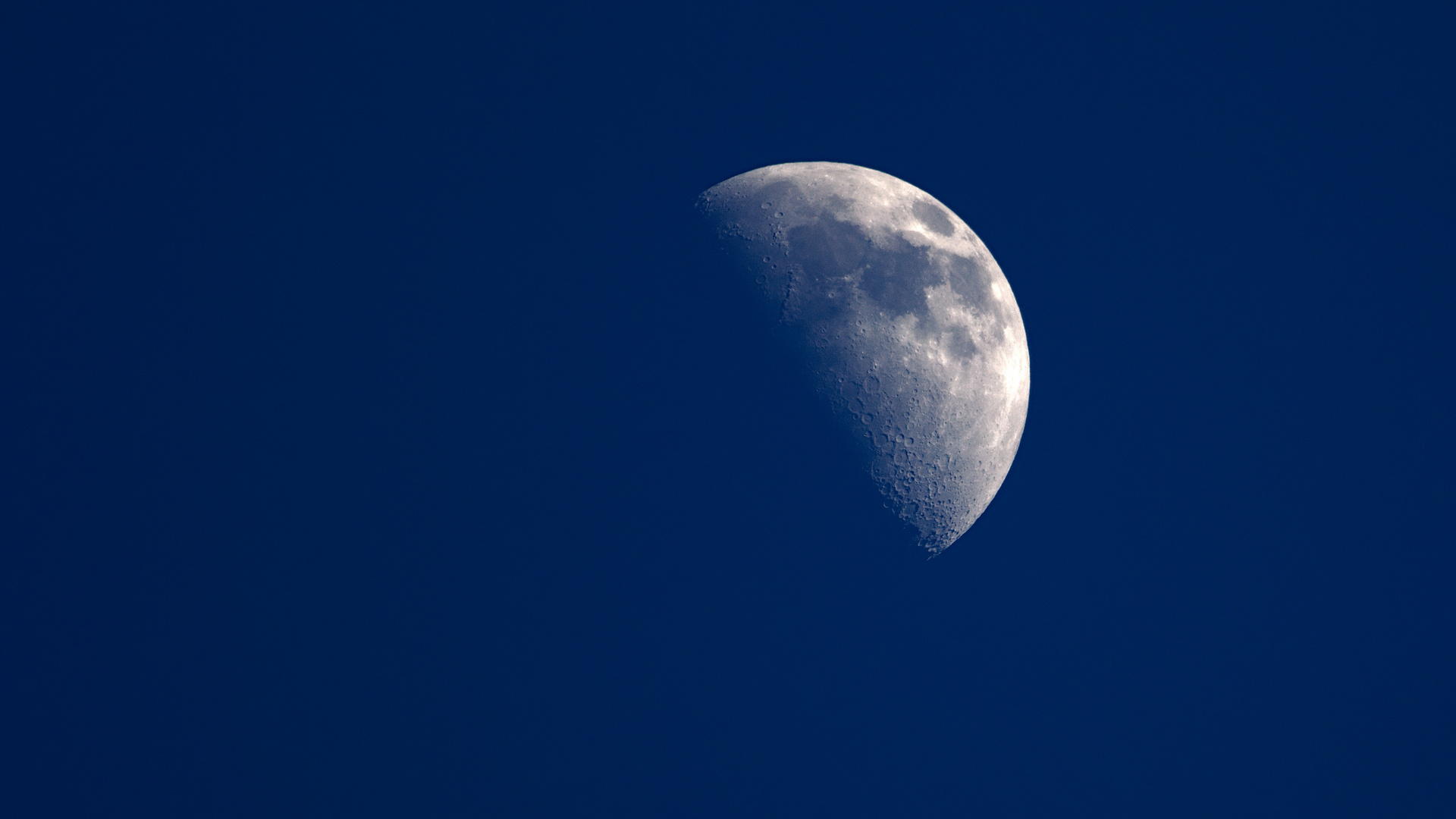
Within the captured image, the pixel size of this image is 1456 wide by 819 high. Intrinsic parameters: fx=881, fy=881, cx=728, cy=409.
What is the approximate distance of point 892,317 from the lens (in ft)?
25.8

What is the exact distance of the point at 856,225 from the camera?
8109 millimetres

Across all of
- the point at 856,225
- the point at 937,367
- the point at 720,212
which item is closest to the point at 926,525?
the point at 937,367

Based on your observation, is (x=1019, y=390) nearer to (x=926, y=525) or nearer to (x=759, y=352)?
(x=926, y=525)

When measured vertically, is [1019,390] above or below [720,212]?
above

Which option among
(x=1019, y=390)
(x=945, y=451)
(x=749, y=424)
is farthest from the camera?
(x=1019, y=390)

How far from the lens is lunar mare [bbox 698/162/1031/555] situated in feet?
25.5

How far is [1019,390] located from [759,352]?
3.21 meters

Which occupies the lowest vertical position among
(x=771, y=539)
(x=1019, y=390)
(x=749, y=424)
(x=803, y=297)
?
(x=771, y=539)

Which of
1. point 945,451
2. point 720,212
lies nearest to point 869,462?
point 945,451

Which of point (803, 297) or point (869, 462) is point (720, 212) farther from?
point (869, 462)

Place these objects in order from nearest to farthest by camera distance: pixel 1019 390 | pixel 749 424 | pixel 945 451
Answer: pixel 749 424, pixel 945 451, pixel 1019 390

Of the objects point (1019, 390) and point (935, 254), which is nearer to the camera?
point (935, 254)

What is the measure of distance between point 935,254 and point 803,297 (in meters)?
1.63

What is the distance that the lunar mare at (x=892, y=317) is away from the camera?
305 inches
